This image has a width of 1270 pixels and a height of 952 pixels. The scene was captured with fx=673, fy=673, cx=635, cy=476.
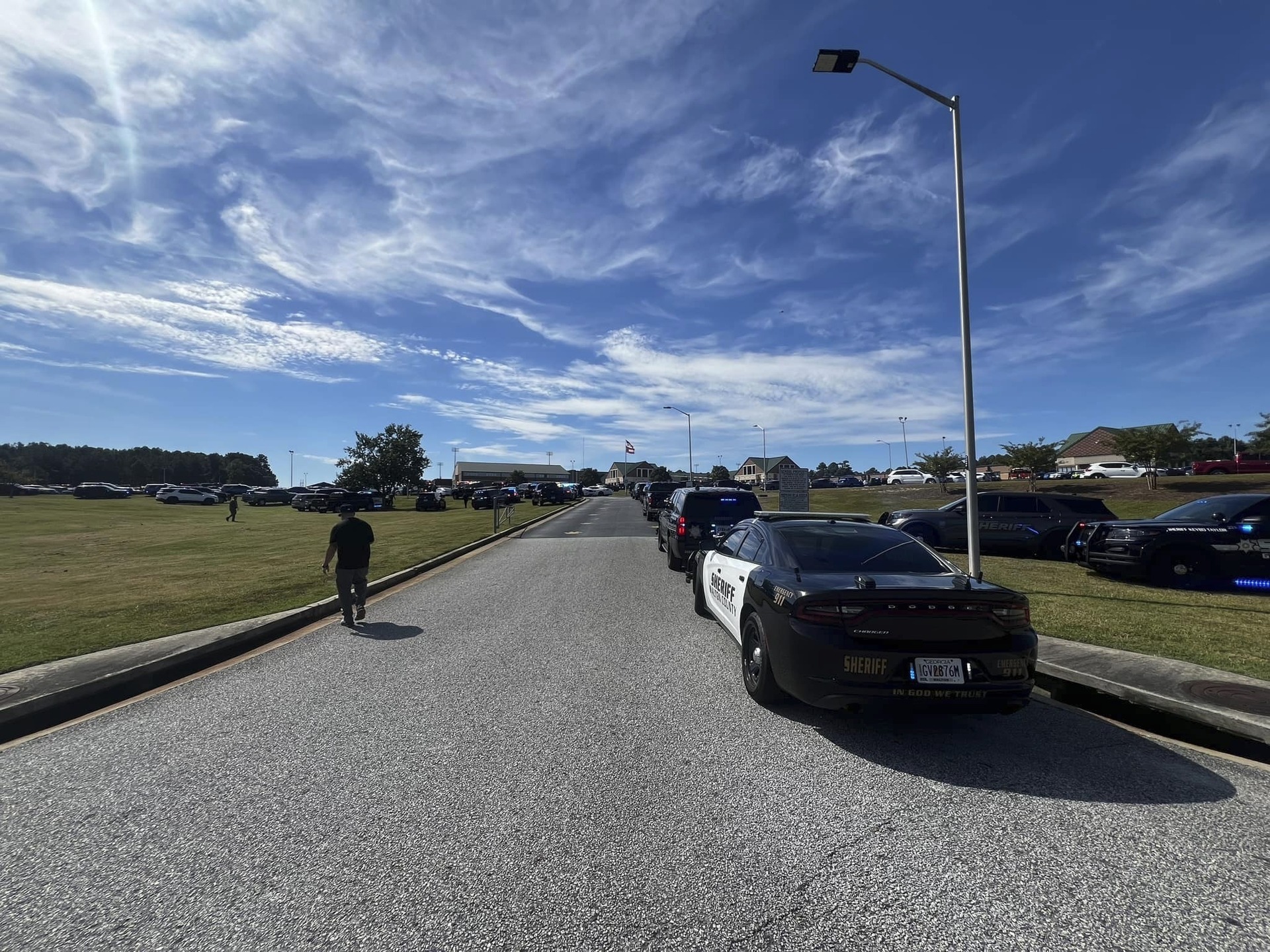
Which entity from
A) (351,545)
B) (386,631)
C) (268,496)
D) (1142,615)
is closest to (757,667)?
(386,631)

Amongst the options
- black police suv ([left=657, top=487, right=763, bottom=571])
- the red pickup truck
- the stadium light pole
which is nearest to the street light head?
the stadium light pole

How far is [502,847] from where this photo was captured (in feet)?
10.5

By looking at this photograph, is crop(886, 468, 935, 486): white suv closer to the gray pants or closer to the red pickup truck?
the red pickup truck

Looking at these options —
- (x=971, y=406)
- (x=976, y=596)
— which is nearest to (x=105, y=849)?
(x=976, y=596)

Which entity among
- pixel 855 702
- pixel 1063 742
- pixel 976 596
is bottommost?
pixel 1063 742

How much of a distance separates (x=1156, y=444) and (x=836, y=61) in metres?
37.1

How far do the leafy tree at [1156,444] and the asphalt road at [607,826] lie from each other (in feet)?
133

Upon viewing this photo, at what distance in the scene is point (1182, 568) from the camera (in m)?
10.6

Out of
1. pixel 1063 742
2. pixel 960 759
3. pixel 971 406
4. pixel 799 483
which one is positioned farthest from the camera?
pixel 799 483

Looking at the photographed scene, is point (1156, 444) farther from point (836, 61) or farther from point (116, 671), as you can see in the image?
point (116, 671)

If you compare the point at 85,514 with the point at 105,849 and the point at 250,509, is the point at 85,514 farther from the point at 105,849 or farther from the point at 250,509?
the point at 105,849

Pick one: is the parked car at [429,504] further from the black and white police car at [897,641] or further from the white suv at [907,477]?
the white suv at [907,477]

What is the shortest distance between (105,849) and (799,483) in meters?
17.8

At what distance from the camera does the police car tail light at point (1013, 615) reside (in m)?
4.49
